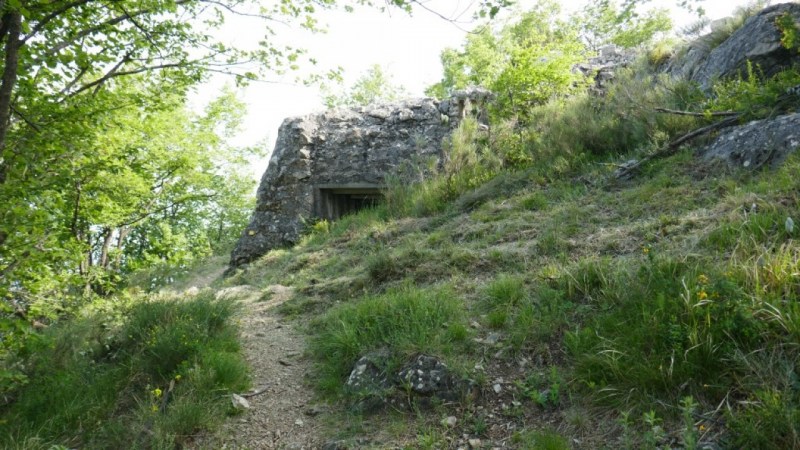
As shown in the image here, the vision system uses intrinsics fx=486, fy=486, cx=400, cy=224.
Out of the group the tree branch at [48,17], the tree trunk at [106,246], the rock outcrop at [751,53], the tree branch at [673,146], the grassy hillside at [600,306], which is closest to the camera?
the grassy hillside at [600,306]

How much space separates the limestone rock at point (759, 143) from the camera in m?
5.11

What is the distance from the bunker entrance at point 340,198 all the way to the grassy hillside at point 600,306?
3.33 meters

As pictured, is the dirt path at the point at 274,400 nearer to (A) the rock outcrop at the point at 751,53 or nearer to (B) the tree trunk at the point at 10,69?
(B) the tree trunk at the point at 10,69

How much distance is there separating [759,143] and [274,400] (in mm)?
5689

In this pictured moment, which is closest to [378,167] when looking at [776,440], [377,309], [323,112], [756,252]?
[323,112]

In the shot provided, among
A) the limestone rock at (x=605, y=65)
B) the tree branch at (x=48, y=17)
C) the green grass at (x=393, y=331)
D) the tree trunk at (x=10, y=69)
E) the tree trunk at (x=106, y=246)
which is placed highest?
the limestone rock at (x=605, y=65)

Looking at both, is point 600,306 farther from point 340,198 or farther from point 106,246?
point 106,246

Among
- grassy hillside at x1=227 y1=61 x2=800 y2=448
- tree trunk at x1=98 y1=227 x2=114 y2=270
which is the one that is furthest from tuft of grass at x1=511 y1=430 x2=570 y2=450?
tree trunk at x1=98 y1=227 x2=114 y2=270

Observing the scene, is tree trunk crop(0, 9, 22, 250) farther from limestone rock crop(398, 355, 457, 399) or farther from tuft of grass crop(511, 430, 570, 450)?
tuft of grass crop(511, 430, 570, 450)

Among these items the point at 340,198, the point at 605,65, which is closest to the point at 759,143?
the point at 605,65

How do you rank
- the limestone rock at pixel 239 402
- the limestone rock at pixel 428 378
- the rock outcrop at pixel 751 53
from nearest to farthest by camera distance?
the limestone rock at pixel 428 378
the limestone rock at pixel 239 402
the rock outcrop at pixel 751 53

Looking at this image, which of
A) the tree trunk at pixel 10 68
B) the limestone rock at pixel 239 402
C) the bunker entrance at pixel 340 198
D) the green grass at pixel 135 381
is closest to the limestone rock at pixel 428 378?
the limestone rock at pixel 239 402

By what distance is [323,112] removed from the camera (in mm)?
11602

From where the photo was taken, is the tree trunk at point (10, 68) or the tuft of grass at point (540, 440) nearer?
the tuft of grass at point (540, 440)
